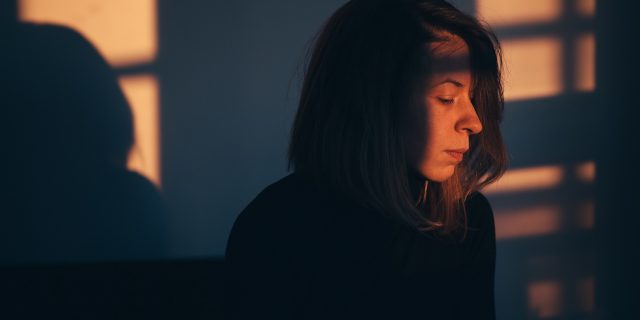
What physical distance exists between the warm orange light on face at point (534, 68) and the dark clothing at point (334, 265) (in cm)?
66

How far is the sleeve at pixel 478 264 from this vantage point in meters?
1.07

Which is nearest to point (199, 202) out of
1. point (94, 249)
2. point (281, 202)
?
point (94, 249)

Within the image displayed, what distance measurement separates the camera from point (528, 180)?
5.24 feet

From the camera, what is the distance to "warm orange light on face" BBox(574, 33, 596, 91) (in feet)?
5.19

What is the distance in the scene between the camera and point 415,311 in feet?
3.23

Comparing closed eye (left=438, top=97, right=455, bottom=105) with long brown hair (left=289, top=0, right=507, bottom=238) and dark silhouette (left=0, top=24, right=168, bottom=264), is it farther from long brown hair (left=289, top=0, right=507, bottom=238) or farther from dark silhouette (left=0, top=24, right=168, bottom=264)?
dark silhouette (left=0, top=24, right=168, bottom=264)

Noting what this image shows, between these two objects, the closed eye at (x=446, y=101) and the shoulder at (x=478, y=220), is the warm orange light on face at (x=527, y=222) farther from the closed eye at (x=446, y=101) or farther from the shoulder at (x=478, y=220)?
the closed eye at (x=446, y=101)

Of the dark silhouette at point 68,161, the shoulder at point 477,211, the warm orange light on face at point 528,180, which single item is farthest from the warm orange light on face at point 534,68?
the dark silhouette at point 68,161

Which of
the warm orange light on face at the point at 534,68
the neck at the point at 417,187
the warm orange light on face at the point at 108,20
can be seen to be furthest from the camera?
the warm orange light on face at the point at 534,68

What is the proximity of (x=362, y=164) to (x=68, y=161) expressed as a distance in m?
0.94

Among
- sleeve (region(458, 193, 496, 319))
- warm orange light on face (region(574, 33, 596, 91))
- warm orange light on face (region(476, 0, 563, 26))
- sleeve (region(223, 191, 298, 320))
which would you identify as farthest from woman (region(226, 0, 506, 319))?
warm orange light on face (region(574, 33, 596, 91))

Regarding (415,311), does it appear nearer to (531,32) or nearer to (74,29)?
(531,32)

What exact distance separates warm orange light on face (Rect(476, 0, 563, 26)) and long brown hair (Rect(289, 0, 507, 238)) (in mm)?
628

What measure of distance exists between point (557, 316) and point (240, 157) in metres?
1.07
